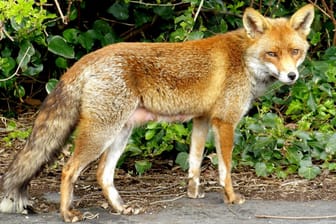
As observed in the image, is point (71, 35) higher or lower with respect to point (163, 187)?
higher

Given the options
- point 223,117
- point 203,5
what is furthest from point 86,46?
point 223,117

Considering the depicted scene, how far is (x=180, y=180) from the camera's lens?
7.31 meters

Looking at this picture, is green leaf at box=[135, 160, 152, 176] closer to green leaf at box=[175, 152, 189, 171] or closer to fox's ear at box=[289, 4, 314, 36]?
green leaf at box=[175, 152, 189, 171]

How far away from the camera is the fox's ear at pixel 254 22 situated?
6463 mm

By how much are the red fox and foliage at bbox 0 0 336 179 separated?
3.27 ft

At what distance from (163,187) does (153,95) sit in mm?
1226

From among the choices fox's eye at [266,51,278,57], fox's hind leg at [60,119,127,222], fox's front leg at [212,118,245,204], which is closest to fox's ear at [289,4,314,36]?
fox's eye at [266,51,278,57]

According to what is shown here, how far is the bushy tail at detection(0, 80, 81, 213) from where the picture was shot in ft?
19.4

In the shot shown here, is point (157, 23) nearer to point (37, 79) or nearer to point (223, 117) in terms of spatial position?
point (37, 79)

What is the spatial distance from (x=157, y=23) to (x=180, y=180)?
279 centimetres

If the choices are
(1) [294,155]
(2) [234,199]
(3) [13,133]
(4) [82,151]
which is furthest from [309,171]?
(3) [13,133]

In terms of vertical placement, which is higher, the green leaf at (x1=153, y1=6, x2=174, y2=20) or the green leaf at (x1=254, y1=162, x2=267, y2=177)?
the green leaf at (x1=153, y1=6, x2=174, y2=20)

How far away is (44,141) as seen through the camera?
5.95m

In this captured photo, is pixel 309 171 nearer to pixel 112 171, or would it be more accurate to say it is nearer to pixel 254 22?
pixel 254 22
